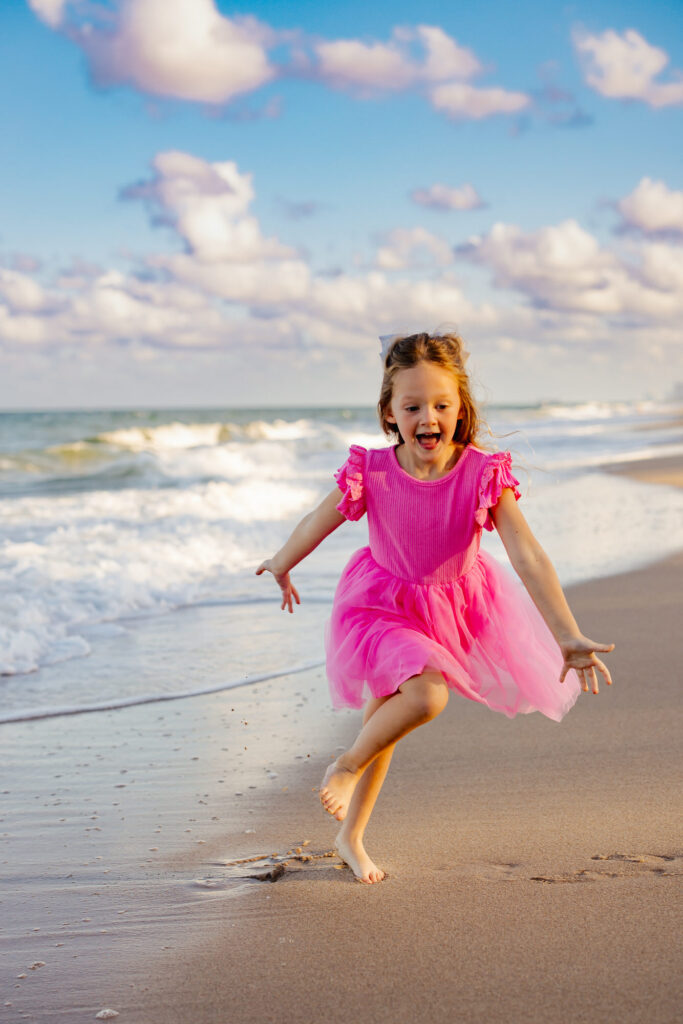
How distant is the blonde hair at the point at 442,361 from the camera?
10.2ft

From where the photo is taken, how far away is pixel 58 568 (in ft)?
26.6

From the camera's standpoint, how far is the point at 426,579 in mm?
3121

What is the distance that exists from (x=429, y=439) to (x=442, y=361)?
0.85ft

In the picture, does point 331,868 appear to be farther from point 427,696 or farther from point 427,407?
point 427,407

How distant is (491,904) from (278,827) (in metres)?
0.91

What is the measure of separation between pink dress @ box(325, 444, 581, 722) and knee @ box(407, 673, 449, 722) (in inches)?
7.6

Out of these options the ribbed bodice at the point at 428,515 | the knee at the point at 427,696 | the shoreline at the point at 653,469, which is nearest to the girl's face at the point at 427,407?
the ribbed bodice at the point at 428,515

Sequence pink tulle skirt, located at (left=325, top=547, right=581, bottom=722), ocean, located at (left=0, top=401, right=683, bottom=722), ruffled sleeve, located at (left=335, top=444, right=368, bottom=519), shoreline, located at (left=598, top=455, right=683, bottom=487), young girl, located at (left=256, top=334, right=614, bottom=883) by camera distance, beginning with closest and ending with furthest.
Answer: young girl, located at (left=256, top=334, right=614, bottom=883)
pink tulle skirt, located at (left=325, top=547, right=581, bottom=722)
ruffled sleeve, located at (left=335, top=444, right=368, bottom=519)
ocean, located at (left=0, top=401, right=683, bottom=722)
shoreline, located at (left=598, top=455, right=683, bottom=487)

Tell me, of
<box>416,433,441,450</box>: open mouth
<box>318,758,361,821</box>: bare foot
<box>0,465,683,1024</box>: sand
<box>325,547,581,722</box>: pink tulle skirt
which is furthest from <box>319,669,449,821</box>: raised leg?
<box>416,433,441,450</box>: open mouth

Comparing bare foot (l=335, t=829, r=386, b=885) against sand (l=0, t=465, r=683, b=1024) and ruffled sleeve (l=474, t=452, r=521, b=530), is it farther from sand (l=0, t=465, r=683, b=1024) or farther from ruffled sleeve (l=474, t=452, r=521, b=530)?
ruffled sleeve (l=474, t=452, r=521, b=530)

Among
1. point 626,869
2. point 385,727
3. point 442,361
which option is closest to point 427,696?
point 385,727

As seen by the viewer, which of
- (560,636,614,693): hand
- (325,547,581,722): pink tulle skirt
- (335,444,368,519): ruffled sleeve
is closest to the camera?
(560,636,614,693): hand

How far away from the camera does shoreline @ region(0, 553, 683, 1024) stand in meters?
2.20

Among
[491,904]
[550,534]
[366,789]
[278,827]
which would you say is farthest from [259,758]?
[550,534]
